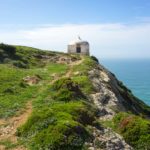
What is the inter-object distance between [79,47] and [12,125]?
2988 inches

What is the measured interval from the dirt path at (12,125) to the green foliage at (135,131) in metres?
7.38

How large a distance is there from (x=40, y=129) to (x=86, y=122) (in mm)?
4539

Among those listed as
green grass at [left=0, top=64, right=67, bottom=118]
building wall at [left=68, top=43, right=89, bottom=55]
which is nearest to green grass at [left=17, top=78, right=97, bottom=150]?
green grass at [left=0, top=64, right=67, bottom=118]

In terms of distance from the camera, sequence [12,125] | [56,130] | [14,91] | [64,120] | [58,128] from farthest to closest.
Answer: [14,91] < [12,125] < [64,120] < [58,128] < [56,130]

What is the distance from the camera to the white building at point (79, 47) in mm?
101188

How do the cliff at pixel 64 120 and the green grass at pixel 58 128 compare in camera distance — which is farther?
the cliff at pixel 64 120

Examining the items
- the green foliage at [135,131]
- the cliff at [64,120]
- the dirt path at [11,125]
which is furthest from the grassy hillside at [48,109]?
the green foliage at [135,131]

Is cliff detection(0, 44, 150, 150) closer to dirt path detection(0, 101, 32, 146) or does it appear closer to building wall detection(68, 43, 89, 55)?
dirt path detection(0, 101, 32, 146)

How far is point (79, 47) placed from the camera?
334 feet

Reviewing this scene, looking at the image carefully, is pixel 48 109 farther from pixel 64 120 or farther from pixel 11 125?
pixel 64 120

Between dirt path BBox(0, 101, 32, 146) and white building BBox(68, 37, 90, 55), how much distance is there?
233 feet

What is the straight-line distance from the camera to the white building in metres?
101

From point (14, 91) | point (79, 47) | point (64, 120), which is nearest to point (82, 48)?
point (79, 47)

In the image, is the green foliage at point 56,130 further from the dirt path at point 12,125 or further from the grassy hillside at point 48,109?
the dirt path at point 12,125
